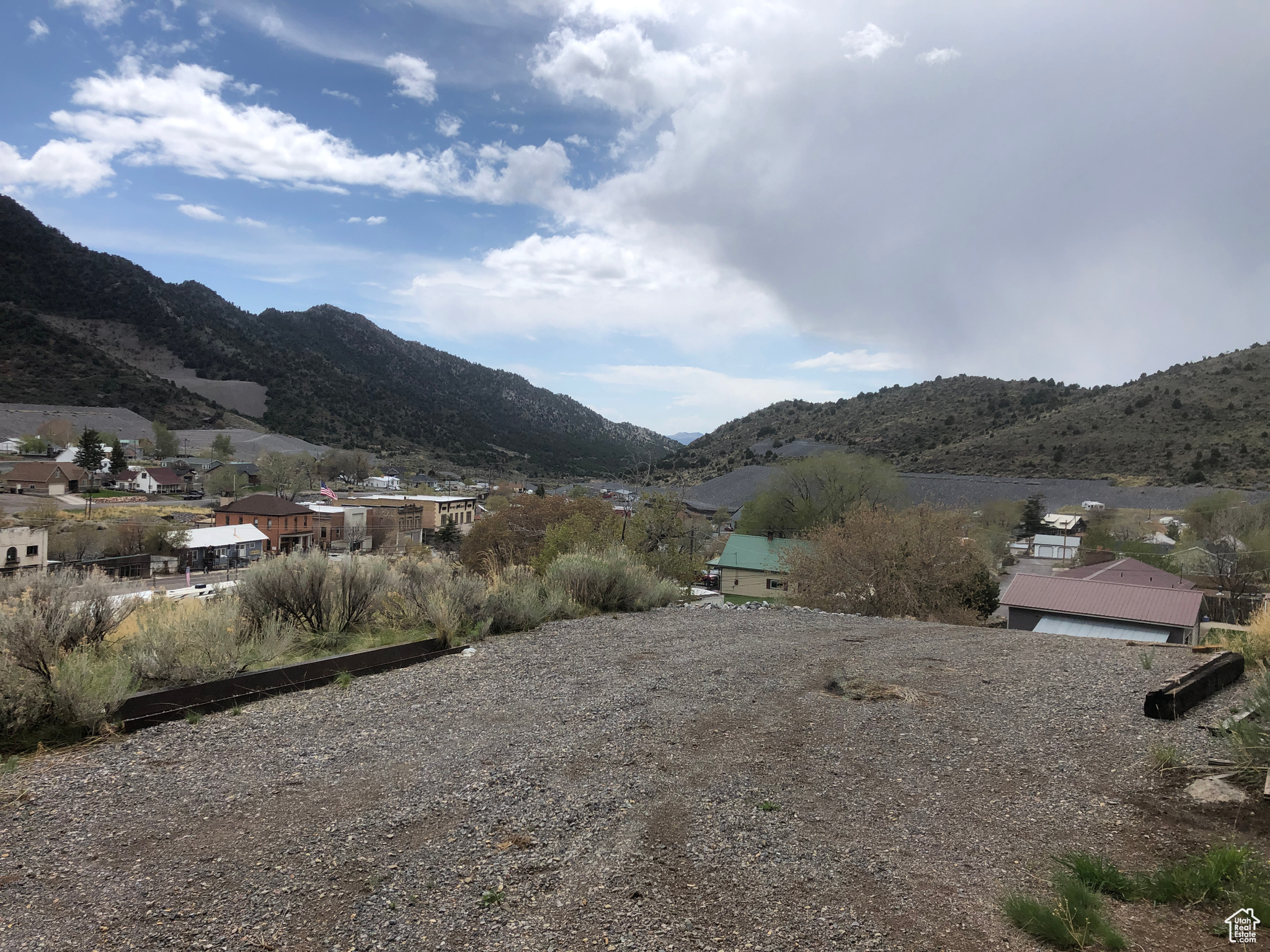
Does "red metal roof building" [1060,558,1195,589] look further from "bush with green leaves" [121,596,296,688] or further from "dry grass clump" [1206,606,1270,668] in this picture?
"bush with green leaves" [121,596,296,688]

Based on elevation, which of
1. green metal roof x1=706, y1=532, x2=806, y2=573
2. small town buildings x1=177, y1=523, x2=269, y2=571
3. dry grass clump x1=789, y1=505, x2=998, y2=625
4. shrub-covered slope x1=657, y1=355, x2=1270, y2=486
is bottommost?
small town buildings x1=177, y1=523, x2=269, y2=571

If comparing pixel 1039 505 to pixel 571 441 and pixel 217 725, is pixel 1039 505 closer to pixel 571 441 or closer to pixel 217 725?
pixel 217 725

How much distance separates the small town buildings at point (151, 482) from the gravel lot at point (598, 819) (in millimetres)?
74814

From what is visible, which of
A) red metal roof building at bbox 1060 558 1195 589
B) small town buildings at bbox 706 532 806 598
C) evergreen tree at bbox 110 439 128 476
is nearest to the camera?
red metal roof building at bbox 1060 558 1195 589

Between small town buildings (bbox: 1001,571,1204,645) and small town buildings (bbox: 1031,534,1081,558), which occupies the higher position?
small town buildings (bbox: 1001,571,1204,645)

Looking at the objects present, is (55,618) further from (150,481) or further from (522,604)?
(150,481)

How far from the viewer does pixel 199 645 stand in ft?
20.0

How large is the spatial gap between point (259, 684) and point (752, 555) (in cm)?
2948

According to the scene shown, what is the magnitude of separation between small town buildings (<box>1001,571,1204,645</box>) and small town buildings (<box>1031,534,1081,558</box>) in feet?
102

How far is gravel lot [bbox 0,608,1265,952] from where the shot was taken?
2.80 meters

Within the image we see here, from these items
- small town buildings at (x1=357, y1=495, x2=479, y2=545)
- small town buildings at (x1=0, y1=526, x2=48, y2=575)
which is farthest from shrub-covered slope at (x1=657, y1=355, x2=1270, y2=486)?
small town buildings at (x1=0, y1=526, x2=48, y2=575)

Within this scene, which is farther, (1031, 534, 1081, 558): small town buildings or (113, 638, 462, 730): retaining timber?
(1031, 534, 1081, 558): small town buildings

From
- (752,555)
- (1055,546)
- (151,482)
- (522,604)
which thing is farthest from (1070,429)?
(151,482)

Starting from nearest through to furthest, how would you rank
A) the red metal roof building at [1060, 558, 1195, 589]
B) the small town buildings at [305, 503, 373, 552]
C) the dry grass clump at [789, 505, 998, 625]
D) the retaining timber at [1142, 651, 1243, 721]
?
1. the retaining timber at [1142, 651, 1243, 721]
2. the dry grass clump at [789, 505, 998, 625]
3. the red metal roof building at [1060, 558, 1195, 589]
4. the small town buildings at [305, 503, 373, 552]
